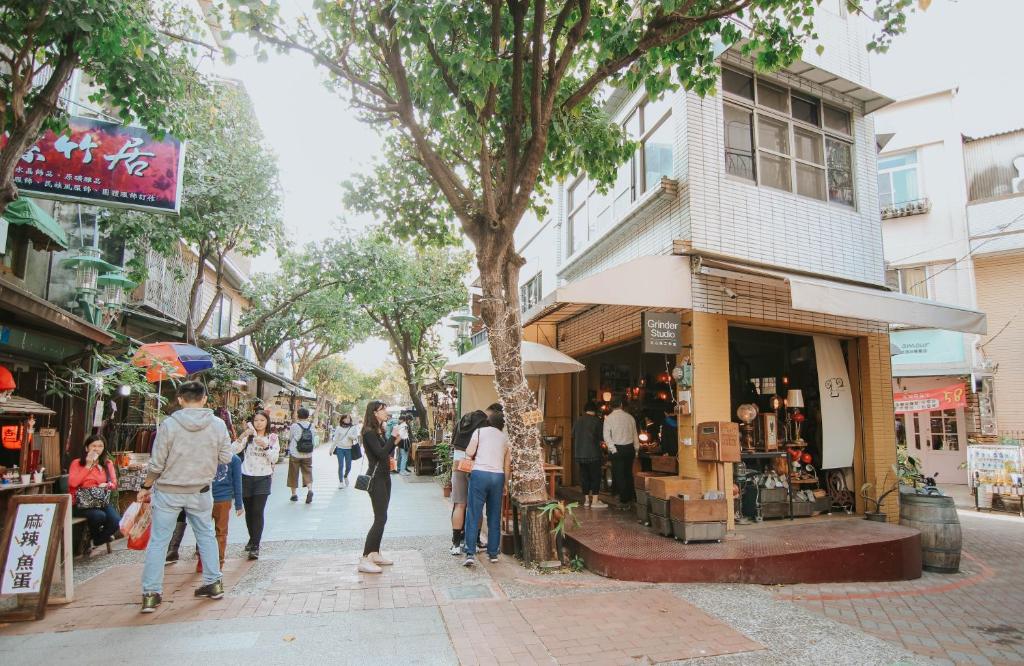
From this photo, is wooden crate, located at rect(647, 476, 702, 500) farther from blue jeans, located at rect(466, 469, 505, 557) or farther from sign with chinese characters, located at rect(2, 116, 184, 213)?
sign with chinese characters, located at rect(2, 116, 184, 213)

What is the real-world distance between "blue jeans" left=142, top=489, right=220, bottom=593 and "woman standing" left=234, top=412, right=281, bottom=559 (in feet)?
4.46

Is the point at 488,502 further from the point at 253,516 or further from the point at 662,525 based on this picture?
the point at 253,516

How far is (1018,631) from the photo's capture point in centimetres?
515

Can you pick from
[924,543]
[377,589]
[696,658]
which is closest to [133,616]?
[377,589]

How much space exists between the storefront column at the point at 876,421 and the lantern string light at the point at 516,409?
17.9ft

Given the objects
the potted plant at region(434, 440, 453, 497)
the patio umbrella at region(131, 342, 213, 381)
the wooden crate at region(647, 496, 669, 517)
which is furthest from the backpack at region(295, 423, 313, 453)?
the wooden crate at region(647, 496, 669, 517)

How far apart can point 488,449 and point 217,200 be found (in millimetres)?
9711

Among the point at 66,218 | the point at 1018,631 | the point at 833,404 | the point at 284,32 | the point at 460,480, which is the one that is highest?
the point at 284,32

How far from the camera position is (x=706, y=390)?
7578 millimetres

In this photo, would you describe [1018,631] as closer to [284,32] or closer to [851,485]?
[851,485]

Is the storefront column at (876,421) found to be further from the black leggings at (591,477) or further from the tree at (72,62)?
the tree at (72,62)

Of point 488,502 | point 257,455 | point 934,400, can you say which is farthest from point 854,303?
point 934,400

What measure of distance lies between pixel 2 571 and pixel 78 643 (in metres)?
1.15

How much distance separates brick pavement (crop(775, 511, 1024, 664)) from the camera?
4.66m
